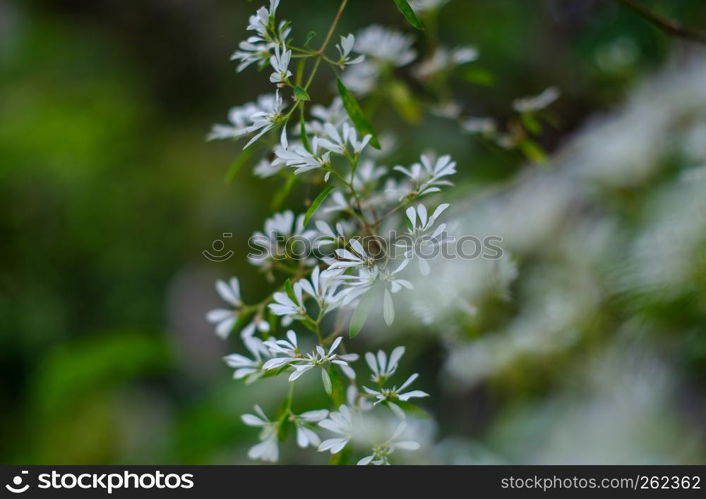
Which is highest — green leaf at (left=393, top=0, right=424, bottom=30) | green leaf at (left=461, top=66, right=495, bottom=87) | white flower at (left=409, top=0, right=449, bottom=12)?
white flower at (left=409, top=0, right=449, bottom=12)

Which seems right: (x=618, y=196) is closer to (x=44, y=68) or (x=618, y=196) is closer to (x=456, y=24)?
(x=456, y=24)

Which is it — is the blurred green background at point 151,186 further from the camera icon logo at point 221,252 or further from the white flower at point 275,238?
the white flower at point 275,238

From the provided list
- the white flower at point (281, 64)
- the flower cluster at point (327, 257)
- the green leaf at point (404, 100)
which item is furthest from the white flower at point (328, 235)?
the green leaf at point (404, 100)

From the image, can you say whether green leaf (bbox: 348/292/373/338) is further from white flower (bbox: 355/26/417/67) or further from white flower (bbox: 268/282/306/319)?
white flower (bbox: 355/26/417/67)

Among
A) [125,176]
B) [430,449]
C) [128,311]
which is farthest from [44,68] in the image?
[430,449]
